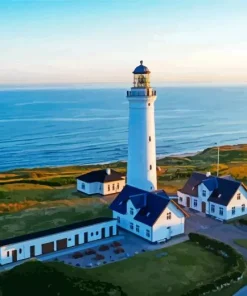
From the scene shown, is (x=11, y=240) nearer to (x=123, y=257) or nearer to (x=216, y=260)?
(x=123, y=257)

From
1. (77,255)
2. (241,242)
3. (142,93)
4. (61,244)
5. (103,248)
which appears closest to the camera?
(77,255)

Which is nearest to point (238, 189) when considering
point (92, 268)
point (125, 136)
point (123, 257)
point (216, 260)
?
point (216, 260)

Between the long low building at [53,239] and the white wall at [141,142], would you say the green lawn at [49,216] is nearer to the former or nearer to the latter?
the long low building at [53,239]

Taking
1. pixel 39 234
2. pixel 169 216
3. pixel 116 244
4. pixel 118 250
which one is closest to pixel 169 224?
pixel 169 216

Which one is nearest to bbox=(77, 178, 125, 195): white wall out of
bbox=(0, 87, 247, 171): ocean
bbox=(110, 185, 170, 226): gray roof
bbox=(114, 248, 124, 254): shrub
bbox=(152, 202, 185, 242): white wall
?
bbox=(110, 185, 170, 226): gray roof

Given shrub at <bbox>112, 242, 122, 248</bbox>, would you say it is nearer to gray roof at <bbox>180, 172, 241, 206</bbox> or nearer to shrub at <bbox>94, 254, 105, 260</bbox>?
shrub at <bbox>94, 254, 105, 260</bbox>

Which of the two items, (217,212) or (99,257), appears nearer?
(99,257)

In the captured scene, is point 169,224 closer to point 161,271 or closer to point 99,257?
point 161,271
